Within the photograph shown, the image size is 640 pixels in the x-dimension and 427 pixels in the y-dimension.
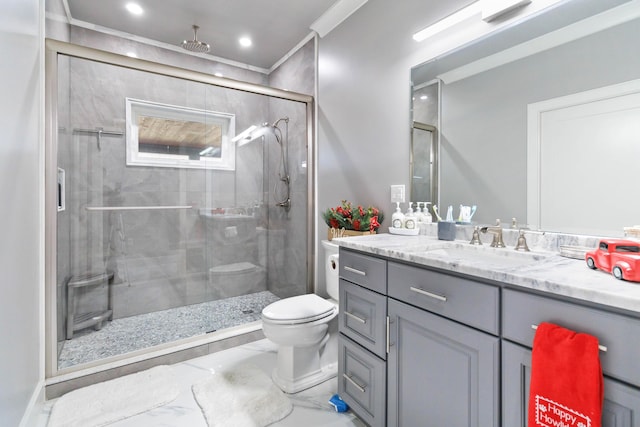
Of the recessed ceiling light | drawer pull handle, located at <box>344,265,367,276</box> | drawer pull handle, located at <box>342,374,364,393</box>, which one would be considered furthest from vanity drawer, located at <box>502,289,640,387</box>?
the recessed ceiling light

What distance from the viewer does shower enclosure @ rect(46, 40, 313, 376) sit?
224 cm

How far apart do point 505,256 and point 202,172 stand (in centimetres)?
259

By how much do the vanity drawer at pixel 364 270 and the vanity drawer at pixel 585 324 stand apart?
493 millimetres

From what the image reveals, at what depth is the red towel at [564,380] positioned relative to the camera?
2.22 ft

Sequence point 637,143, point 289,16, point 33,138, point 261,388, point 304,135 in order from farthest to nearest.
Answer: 1. point 304,135
2. point 289,16
3. point 261,388
4. point 33,138
5. point 637,143

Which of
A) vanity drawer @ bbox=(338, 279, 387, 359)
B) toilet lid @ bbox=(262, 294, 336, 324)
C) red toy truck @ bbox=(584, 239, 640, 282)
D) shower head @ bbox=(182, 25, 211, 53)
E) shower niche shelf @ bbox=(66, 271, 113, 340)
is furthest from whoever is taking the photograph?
shower head @ bbox=(182, 25, 211, 53)

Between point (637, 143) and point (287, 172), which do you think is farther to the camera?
point (287, 172)

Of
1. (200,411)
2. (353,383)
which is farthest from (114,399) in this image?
(353,383)

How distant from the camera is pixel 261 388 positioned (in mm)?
1771

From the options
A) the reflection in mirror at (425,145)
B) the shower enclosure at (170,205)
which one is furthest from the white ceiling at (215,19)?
the reflection in mirror at (425,145)

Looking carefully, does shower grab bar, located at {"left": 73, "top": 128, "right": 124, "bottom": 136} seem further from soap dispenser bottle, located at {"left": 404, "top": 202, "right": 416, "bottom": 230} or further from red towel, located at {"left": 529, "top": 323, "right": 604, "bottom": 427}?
red towel, located at {"left": 529, "top": 323, "right": 604, "bottom": 427}

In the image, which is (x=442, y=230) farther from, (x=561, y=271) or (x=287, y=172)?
(x=287, y=172)

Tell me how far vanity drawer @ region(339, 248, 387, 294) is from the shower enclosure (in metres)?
1.32

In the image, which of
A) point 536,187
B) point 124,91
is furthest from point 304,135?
point 536,187
